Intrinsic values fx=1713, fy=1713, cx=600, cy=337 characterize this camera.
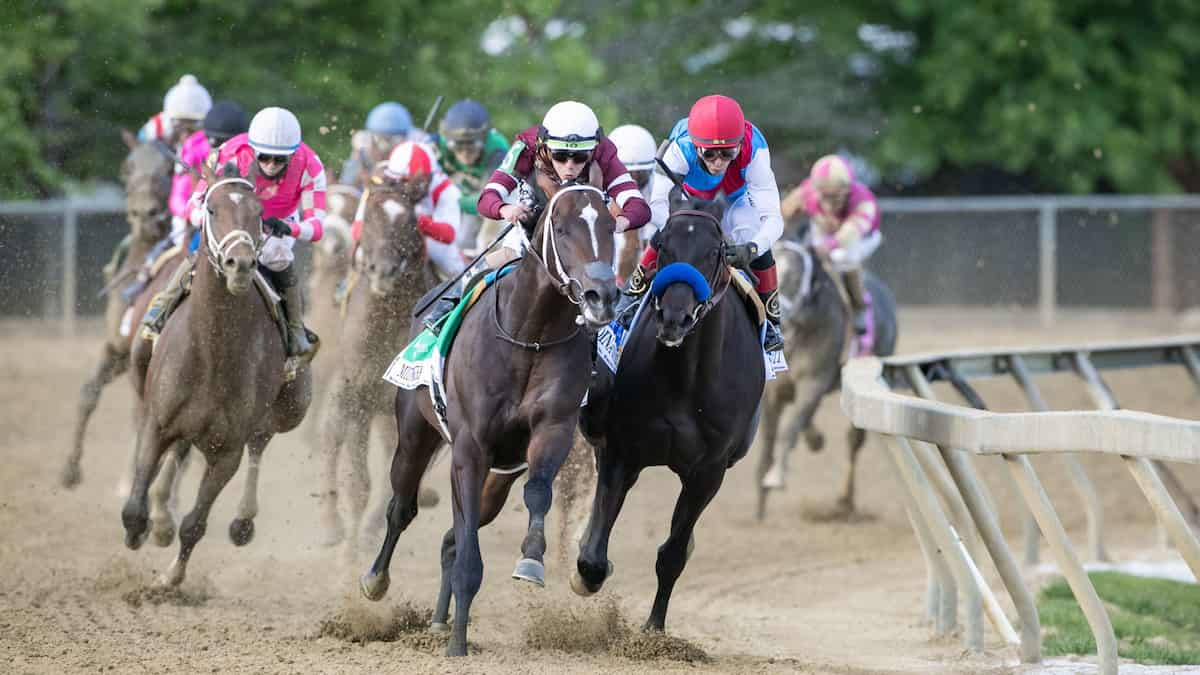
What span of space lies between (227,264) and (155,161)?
12.5ft

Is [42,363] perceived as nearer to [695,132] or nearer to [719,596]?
[719,596]

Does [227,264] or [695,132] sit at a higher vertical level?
[695,132]

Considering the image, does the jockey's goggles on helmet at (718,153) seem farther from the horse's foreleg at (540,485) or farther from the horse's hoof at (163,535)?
the horse's hoof at (163,535)

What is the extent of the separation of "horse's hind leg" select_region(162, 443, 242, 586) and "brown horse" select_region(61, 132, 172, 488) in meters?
2.53

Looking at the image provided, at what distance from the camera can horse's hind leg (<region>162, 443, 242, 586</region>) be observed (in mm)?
8602

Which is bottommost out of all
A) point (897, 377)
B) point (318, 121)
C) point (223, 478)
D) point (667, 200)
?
point (223, 478)

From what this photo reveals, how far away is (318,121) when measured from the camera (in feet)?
70.8

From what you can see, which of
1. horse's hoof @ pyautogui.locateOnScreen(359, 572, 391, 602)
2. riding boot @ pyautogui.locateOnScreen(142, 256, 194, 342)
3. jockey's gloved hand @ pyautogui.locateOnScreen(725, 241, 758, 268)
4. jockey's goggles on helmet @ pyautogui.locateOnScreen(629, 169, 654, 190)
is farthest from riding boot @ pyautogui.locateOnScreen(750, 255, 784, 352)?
riding boot @ pyautogui.locateOnScreen(142, 256, 194, 342)

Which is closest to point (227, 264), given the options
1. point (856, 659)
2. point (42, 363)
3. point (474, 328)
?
point (474, 328)

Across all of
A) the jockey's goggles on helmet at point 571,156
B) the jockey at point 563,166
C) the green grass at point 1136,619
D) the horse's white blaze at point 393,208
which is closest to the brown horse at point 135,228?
the horse's white blaze at point 393,208

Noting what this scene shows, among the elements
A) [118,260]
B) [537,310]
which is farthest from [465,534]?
[118,260]

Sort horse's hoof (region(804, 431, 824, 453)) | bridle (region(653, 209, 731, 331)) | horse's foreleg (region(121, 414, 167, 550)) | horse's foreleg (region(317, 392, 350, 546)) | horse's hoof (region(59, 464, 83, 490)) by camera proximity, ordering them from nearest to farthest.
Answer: bridle (region(653, 209, 731, 331))
horse's foreleg (region(121, 414, 167, 550))
horse's foreleg (region(317, 392, 350, 546))
horse's hoof (region(59, 464, 83, 490))
horse's hoof (region(804, 431, 824, 453))

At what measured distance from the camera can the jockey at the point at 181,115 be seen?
11398 mm

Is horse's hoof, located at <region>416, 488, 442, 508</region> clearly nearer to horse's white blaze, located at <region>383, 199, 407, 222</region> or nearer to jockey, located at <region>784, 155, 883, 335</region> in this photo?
horse's white blaze, located at <region>383, 199, 407, 222</region>
